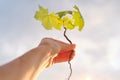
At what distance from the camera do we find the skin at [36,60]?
1.15m

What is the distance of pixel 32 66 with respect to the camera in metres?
1.19

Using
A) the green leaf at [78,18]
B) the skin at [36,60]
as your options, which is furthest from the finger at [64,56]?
the green leaf at [78,18]

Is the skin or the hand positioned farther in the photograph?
the hand

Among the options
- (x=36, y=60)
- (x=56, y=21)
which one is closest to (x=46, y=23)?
(x=56, y=21)

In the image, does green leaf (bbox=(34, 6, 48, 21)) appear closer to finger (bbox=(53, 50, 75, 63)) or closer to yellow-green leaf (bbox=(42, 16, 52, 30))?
yellow-green leaf (bbox=(42, 16, 52, 30))

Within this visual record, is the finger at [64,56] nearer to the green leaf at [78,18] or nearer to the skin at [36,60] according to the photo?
the skin at [36,60]

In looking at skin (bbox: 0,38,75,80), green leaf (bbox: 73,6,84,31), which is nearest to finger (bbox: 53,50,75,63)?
skin (bbox: 0,38,75,80)

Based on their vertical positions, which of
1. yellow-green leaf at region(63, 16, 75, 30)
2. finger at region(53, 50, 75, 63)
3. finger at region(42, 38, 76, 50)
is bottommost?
finger at region(53, 50, 75, 63)

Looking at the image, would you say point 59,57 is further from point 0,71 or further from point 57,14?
point 0,71

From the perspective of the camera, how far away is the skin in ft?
3.77

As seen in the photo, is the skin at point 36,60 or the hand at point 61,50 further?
the hand at point 61,50

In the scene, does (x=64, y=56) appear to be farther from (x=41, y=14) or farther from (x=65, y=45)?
(x=41, y=14)

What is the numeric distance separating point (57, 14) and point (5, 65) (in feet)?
0.91

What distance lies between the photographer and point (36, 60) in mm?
1208
